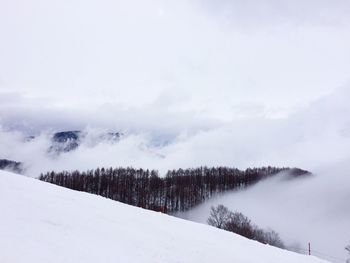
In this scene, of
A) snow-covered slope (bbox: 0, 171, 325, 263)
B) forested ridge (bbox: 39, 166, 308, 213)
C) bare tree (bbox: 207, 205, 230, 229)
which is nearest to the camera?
snow-covered slope (bbox: 0, 171, 325, 263)

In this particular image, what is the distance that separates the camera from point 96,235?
18.7 metres

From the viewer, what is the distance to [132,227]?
23000mm

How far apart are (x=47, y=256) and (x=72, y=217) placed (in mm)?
8406

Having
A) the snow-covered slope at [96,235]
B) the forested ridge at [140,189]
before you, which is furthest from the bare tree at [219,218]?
the forested ridge at [140,189]

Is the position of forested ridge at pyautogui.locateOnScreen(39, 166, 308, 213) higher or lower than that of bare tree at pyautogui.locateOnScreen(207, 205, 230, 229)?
higher

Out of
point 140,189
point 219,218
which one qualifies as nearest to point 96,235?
point 219,218

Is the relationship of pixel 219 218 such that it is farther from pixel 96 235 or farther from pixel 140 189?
pixel 140 189

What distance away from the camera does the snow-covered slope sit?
14.4m

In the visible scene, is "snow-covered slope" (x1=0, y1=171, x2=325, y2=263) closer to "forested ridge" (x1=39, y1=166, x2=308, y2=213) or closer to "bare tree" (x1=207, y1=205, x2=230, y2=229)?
"bare tree" (x1=207, y1=205, x2=230, y2=229)

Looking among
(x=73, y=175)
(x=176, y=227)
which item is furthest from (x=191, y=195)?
(x=176, y=227)

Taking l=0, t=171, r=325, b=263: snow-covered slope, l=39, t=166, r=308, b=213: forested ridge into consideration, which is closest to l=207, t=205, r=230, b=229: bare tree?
l=0, t=171, r=325, b=263: snow-covered slope

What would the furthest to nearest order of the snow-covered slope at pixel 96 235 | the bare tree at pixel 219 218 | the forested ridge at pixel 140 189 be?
1. the forested ridge at pixel 140 189
2. the bare tree at pixel 219 218
3. the snow-covered slope at pixel 96 235

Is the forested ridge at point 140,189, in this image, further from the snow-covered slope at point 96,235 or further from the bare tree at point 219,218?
the snow-covered slope at point 96,235

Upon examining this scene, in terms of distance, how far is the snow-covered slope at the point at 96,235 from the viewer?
566 inches
